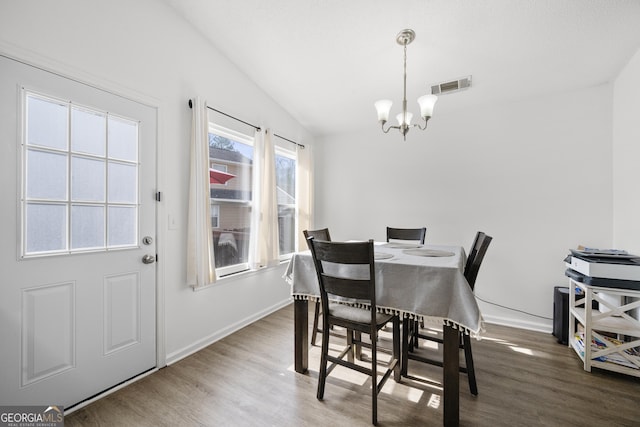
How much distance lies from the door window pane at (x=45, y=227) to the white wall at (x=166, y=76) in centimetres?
31

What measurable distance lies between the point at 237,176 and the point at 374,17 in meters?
1.95

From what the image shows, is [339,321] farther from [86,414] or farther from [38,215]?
[38,215]

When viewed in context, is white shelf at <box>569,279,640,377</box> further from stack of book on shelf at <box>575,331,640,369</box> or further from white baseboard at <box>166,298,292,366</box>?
white baseboard at <box>166,298,292,366</box>

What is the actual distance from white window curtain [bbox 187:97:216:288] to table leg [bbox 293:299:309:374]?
91 centimetres

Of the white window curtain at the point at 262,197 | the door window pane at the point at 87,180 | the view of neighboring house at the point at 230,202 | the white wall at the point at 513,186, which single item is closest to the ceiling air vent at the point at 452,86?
the white wall at the point at 513,186

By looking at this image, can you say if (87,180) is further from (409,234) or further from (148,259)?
(409,234)

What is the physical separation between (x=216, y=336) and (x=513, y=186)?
350cm

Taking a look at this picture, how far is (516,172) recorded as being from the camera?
2986 mm

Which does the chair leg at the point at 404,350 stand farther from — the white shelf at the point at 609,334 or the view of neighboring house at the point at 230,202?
the view of neighboring house at the point at 230,202

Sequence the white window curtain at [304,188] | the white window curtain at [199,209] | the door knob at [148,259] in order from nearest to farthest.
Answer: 1. the door knob at [148,259]
2. the white window curtain at [199,209]
3. the white window curtain at [304,188]

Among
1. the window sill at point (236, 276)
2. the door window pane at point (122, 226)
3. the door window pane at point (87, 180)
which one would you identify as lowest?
the window sill at point (236, 276)

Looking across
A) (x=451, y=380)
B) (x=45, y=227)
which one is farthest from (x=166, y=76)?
(x=451, y=380)

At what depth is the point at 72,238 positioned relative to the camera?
1.70 meters

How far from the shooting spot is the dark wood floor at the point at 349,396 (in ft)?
5.27
